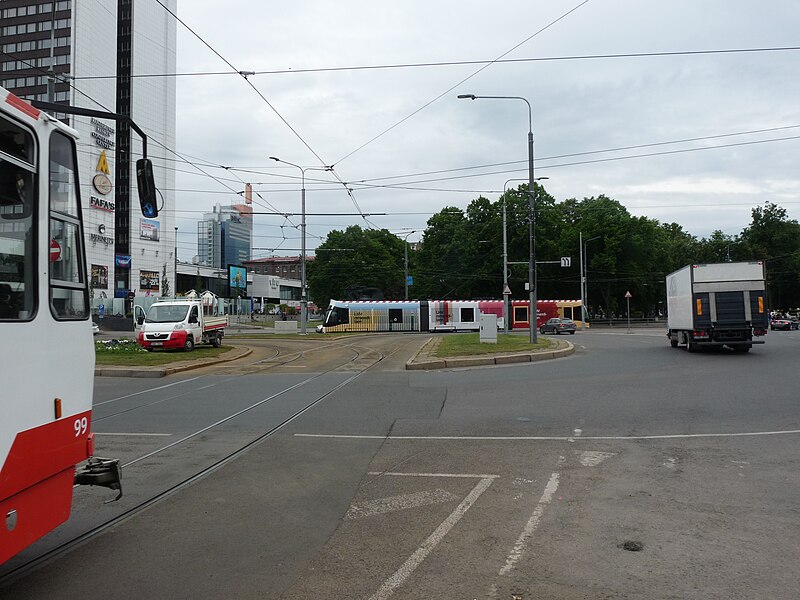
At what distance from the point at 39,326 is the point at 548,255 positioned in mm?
61999

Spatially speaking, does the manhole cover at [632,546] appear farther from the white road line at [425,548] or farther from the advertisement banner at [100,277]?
the advertisement banner at [100,277]

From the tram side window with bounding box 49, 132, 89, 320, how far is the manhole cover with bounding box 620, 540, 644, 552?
421 cm

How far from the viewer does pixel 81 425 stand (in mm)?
4348

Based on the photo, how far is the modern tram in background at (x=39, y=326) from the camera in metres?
3.46

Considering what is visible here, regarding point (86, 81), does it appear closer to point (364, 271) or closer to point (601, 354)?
point (364, 271)

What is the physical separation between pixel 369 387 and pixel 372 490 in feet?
26.0

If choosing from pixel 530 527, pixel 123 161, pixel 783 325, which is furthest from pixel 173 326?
pixel 123 161

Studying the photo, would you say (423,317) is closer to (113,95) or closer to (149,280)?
(149,280)

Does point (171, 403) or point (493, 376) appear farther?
point (493, 376)

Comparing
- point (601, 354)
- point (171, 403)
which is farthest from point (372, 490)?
point (601, 354)

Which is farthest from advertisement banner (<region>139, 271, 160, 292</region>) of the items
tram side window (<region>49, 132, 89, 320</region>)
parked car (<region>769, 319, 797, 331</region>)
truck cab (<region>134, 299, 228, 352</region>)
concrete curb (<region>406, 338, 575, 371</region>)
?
tram side window (<region>49, 132, 89, 320</region>)

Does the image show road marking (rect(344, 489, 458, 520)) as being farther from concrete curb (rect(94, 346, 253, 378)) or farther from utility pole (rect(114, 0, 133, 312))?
utility pole (rect(114, 0, 133, 312))

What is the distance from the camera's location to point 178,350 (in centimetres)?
2572

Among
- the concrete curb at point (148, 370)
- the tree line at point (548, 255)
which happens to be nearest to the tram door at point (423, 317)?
the tree line at point (548, 255)
